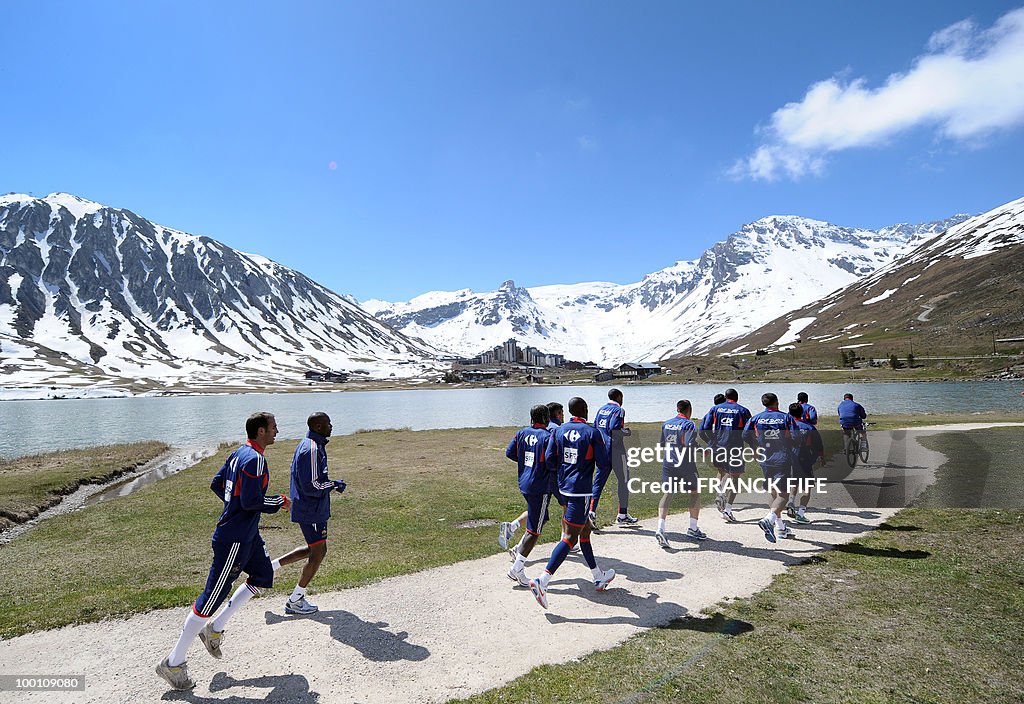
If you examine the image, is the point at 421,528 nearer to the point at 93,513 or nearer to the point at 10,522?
the point at 93,513

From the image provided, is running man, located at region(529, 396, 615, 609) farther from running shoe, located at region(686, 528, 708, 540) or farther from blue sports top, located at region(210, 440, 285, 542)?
blue sports top, located at region(210, 440, 285, 542)

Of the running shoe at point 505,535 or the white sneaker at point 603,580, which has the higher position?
the running shoe at point 505,535

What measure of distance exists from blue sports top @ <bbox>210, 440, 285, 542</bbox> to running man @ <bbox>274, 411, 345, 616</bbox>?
1.35 metres

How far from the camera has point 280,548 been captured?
15.1 m

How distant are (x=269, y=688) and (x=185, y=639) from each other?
1.37m

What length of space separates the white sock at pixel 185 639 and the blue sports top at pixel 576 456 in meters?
6.11

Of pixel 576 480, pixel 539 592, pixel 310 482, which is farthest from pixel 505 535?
pixel 310 482

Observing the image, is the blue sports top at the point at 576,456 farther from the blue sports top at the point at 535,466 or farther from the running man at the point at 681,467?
the running man at the point at 681,467

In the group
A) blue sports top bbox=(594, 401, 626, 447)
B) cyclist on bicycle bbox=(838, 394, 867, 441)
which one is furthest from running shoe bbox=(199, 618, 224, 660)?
cyclist on bicycle bbox=(838, 394, 867, 441)

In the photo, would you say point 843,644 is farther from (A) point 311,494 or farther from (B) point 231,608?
(B) point 231,608

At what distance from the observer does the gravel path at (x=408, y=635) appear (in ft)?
23.1

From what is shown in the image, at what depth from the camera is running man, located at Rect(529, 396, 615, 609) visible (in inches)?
386

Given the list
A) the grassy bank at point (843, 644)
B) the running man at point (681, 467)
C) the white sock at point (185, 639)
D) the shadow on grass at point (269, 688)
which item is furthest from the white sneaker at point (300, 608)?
the running man at point (681, 467)

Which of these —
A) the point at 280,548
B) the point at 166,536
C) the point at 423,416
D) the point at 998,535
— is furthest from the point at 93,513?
the point at 423,416
